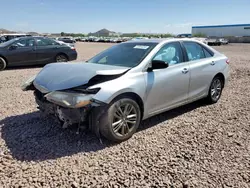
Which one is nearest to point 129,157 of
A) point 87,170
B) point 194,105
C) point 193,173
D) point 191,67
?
point 87,170

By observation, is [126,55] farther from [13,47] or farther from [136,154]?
[13,47]

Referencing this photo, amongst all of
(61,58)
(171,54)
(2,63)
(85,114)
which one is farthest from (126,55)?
(61,58)

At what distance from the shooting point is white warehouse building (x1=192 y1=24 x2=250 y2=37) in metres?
85.6

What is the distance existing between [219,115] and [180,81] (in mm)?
1245

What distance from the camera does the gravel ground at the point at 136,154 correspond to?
9.12ft

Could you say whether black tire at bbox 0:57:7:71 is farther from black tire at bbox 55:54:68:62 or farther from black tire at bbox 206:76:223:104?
black tire at bbox 206:76:223:104

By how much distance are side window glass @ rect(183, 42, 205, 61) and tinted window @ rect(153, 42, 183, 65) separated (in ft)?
0.91

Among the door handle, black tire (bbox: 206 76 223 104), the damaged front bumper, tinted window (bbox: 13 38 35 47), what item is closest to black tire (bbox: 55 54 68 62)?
tinted window (bbox: 13 38 35 47)

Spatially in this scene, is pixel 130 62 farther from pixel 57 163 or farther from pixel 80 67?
pixel 57 163

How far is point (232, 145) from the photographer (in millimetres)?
3646

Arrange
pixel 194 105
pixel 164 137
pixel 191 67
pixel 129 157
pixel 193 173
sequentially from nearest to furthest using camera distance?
pixel 193 173
pixel 129 157
pixel 164 137
pixel 191 67
pixel 194 105

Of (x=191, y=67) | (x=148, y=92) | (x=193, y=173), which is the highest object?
(x=191, y=67)

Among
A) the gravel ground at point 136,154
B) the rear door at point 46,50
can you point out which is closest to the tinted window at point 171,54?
the gravel ground at point 136,154

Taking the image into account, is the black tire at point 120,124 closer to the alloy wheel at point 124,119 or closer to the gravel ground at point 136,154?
the alloy wheel at point 124,119
